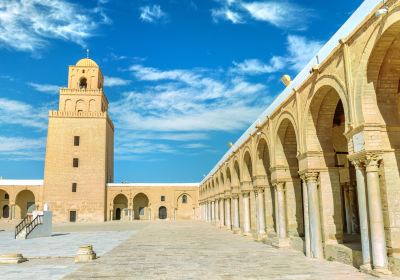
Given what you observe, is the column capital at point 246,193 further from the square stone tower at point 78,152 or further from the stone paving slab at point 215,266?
the square stone tower at point 78,152

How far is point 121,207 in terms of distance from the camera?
4666cm

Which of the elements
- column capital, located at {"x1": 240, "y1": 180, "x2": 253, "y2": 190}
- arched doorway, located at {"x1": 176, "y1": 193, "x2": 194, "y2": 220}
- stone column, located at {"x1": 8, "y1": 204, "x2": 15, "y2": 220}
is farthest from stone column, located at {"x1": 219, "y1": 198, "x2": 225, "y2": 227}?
stone column, located at {"x1": 8, "y1": 204, "x2": 15, "y2": 220}

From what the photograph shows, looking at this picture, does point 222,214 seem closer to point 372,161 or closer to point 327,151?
point 327,151

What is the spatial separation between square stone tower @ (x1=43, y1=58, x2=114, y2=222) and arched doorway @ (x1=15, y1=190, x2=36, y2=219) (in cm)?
506

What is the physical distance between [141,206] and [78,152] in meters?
11.2

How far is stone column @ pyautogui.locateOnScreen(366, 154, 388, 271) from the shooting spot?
7.14m

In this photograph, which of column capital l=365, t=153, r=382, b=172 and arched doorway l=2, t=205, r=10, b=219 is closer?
column capital l=365, t=153, r=382, b=172

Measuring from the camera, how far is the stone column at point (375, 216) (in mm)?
7145

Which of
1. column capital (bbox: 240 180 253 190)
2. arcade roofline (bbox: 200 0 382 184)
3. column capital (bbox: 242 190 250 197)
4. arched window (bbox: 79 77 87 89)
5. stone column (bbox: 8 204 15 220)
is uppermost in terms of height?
arched window (bbox: 79 77 87 89)

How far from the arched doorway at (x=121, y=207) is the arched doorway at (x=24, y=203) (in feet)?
30.4

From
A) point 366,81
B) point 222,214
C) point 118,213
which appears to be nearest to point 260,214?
point 366,81

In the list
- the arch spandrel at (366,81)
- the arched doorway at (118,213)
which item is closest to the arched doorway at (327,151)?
the arch spandrel at (366,81)

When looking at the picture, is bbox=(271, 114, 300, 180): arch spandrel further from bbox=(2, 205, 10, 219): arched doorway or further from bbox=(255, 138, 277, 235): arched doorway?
bbox=(2, 205, 10, 219): arched doorway

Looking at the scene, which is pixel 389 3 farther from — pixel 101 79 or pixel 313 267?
pixel 101 79
